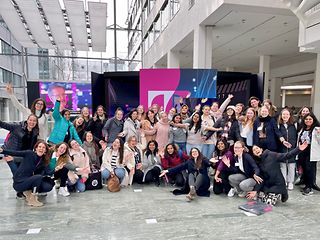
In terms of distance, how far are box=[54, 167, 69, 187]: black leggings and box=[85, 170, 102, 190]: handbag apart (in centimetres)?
37

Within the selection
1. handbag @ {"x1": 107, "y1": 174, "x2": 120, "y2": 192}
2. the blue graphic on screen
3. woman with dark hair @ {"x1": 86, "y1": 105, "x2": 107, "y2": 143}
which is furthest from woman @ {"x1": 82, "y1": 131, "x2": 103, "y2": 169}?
the blue graphic on screen

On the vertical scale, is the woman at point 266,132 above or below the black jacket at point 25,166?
above

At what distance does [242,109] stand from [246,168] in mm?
1318

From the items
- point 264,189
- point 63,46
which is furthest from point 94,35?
point 264,189

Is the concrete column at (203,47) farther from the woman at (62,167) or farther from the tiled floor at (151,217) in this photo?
the woman at (62,167)

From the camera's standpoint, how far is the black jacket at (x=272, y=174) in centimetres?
360

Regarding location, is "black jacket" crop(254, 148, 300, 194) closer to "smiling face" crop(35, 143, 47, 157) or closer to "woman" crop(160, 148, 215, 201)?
"woman" crop(160, 148, 215, 201)

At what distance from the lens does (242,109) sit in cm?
475

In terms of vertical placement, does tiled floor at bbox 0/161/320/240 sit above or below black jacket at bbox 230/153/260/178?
below

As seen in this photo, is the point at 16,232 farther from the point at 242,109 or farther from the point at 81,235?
the point at 242,109

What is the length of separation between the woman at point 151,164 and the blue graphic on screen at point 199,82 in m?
3.17

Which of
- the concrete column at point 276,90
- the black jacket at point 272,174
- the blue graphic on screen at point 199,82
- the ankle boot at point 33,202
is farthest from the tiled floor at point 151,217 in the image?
the concrete column at point 276,90

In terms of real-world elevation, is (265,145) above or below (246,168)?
above

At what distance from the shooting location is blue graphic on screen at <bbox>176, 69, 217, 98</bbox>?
734 cm
